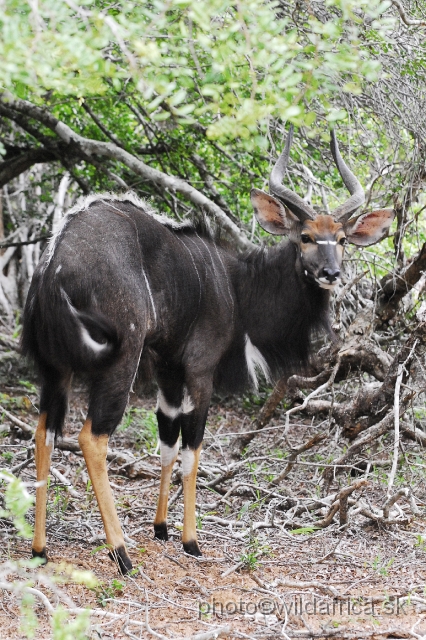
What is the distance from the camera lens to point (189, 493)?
4867 millimetres

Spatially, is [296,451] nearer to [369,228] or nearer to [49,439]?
[369,228]

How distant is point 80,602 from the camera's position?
3.73 metres

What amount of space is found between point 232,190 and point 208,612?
468cm

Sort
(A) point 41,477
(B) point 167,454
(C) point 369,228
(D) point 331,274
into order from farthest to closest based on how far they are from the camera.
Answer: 1. (C) point 369,228
2. (B) point 167,454
3. (D) point 331,274
4. (A) point 41,477

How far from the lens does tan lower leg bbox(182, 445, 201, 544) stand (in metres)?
4.77

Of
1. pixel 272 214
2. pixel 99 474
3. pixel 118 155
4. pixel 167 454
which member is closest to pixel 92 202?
pixel 272 214

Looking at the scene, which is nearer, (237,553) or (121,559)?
(121,559)

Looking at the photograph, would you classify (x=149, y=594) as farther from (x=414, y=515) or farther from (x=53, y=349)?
(x=414, y=515)

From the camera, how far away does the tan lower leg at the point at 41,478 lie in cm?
432

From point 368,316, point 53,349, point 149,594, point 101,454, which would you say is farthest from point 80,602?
point 368,316

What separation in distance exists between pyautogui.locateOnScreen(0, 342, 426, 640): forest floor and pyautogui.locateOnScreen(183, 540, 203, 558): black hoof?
40 millimetres

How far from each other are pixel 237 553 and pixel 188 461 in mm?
613

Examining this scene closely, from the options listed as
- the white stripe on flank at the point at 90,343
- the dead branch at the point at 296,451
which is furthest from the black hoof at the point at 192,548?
the white stripe on flank at the point at 90,343

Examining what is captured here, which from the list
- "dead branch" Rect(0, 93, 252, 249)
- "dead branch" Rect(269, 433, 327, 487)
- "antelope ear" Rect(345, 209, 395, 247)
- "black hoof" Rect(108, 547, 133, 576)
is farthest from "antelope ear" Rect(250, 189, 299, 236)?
"black hoof" Rect(108, 547, 133, 576)
